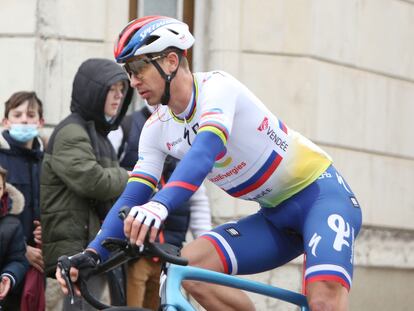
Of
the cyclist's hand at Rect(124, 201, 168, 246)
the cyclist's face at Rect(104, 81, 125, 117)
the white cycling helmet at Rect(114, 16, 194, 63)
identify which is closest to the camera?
the cyclist's hand at Rect(124, 201, 168, 246)

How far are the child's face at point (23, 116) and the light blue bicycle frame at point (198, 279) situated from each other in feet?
9.93

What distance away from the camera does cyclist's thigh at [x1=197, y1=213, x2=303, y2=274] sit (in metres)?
7.17

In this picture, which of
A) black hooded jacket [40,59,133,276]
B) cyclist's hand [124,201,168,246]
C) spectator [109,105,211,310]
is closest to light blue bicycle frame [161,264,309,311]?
cyclist's hand [124,201,168,246]

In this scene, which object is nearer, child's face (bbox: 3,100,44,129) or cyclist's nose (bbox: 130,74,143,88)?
cyclist's nose (bbox: 130,74,143,88)

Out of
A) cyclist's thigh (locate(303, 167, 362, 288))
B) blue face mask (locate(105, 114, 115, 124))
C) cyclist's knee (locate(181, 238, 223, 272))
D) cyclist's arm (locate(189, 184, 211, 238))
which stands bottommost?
cyclist's arm (locate(189, 184, 211, 238))

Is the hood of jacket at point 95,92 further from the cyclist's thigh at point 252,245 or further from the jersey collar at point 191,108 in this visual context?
the jersey collar at point 191,108

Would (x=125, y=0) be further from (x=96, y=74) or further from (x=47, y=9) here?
(x=96, y=74)

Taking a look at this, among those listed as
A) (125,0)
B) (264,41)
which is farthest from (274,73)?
(125,0)

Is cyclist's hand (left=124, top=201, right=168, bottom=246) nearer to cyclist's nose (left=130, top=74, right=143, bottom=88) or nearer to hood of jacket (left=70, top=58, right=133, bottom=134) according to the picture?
cyclist's nose (left=130, top=74, right=143, bottom=88)

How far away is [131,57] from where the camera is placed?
6750 millimetres

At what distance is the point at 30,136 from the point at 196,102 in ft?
8.49

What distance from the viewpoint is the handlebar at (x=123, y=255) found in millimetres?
6082

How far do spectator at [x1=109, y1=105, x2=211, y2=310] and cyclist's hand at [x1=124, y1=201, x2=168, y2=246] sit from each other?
128 inches

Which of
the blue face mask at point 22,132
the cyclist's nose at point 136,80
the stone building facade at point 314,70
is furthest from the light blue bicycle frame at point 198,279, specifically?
the stone building facade at point 314,70
